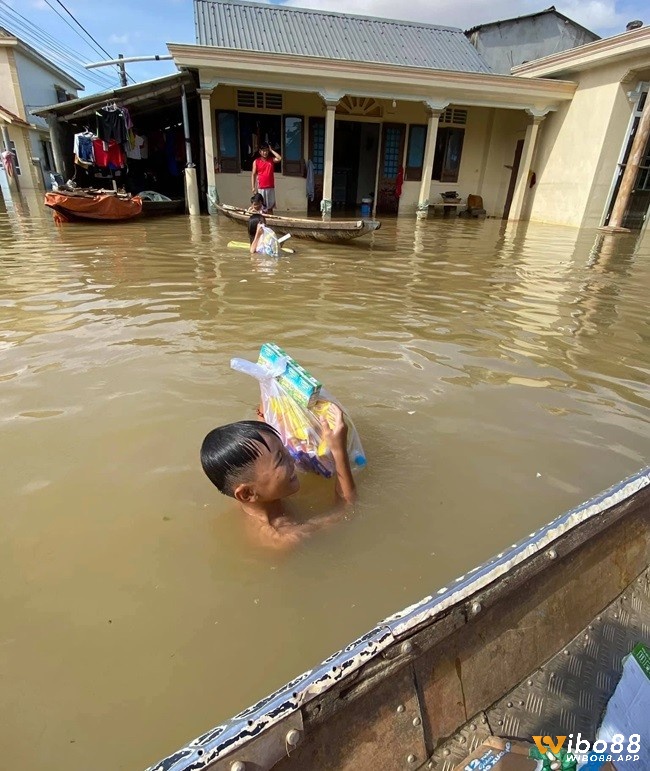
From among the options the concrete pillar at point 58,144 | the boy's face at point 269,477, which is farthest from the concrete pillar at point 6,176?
the boy's face at point 269,477

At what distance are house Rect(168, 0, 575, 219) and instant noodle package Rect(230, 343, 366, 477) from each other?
1139 cm

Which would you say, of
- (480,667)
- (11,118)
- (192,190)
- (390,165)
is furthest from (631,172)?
(11,118)

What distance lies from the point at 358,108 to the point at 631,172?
299 inches

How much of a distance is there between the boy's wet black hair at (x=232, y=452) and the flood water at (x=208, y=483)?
0.38m

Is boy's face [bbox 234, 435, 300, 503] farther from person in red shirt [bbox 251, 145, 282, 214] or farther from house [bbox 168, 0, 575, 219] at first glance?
house [bbox 168, 0, 575, 219]

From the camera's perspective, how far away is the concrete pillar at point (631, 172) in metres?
11.5

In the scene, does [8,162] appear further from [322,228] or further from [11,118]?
[322,228]

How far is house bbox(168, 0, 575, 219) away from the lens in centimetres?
1175

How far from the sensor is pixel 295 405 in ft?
6.95

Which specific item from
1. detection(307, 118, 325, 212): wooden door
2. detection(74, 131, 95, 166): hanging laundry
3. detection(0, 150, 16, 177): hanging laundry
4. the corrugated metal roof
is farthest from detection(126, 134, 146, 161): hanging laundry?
detection(0, 150, 16, 177): hanging laundry

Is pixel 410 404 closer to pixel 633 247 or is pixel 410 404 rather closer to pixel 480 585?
pixel 480 585

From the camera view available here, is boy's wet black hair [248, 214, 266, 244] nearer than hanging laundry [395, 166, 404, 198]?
Yes

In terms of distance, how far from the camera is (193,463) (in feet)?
8.42

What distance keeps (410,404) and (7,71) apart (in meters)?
26.2
